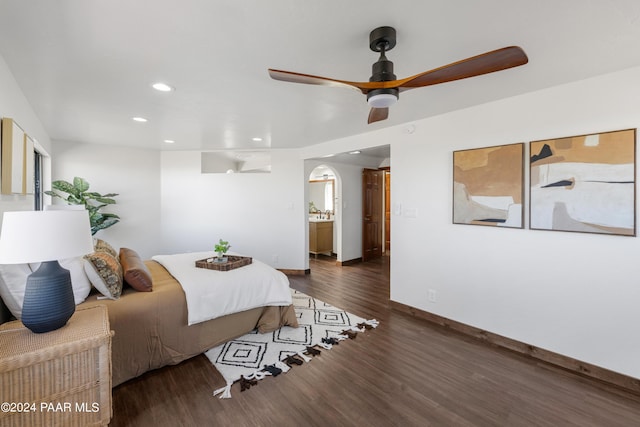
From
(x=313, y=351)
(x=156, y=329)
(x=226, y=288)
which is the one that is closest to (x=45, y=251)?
(x=156, y=329)

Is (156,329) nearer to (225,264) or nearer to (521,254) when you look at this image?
(225,264)

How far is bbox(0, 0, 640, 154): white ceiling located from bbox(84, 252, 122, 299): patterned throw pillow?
4.70 ft

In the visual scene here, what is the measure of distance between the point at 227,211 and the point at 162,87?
320cm

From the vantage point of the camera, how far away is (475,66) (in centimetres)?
142

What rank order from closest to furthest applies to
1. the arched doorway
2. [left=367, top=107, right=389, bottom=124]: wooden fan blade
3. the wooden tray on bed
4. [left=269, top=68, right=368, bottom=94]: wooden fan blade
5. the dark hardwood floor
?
[left=269, top=68, right=368, bottom=94]: wooden fan blade → the dark hardwood floor → [left=367, top=107, right=389, bottom=124]: wooden fan blade → the wooden tray on bed → the arched doorway

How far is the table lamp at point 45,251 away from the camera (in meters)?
1.33

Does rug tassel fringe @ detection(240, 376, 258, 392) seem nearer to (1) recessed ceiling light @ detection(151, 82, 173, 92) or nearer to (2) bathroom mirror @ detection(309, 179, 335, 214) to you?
(1) recessed ceiling light @ detection(151, 82, 173, 92)

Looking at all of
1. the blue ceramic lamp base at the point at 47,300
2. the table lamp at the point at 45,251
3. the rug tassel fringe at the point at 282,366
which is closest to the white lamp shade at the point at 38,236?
the table lamp at the point at 45,251

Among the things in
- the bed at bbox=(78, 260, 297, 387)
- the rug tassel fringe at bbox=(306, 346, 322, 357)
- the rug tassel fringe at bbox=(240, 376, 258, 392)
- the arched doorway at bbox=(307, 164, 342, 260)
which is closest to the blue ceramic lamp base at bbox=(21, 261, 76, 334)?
the bed at bbox=(78, 260, 297, 387)

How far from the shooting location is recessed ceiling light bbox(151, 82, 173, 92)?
233 cm

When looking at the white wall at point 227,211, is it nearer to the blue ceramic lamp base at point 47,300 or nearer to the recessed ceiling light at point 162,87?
the recessed ceiling light at point 162,87

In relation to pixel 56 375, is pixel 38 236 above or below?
above

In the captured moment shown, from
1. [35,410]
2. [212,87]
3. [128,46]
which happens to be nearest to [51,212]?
[35,410]

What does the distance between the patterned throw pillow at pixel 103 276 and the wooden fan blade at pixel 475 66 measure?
2.45m
